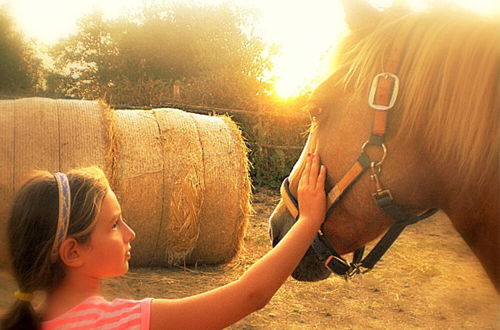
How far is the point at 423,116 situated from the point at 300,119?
8.39 m

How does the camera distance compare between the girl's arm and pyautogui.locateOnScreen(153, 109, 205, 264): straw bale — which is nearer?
the girl's arm

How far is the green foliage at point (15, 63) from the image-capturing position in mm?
17547

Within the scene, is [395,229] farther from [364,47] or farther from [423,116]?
[364,47]

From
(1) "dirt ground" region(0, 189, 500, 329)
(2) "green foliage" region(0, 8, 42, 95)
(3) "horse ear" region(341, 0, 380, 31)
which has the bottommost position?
(1) "dirt ground" region(0, 189, 500, 329)

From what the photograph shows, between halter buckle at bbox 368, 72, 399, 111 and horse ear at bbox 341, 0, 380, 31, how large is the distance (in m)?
0.25

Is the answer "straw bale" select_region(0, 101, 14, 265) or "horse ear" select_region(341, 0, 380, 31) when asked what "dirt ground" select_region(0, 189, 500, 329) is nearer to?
"straw bale" select_region(0, 101, 14, 265)

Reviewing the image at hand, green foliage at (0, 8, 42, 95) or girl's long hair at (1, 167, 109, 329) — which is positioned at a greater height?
green foliage at (0, 8, 42, 95)

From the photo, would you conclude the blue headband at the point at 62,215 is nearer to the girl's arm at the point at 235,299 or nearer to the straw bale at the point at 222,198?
the girl's arm at the point at 235,299

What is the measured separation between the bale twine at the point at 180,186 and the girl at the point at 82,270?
2.81 meters

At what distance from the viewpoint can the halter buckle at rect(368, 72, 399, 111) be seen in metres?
1.52

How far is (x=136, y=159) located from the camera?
4.19 meters

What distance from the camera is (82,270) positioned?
4.35ft

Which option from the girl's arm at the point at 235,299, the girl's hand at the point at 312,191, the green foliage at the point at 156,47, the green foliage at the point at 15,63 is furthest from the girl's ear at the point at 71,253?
the green foliage at the point at 15,63

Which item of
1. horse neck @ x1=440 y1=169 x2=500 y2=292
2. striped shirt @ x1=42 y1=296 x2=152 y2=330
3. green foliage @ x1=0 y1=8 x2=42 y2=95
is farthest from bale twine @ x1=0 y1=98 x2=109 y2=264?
green foliage @ x1=0 y1=8 x2=42 y2=95
